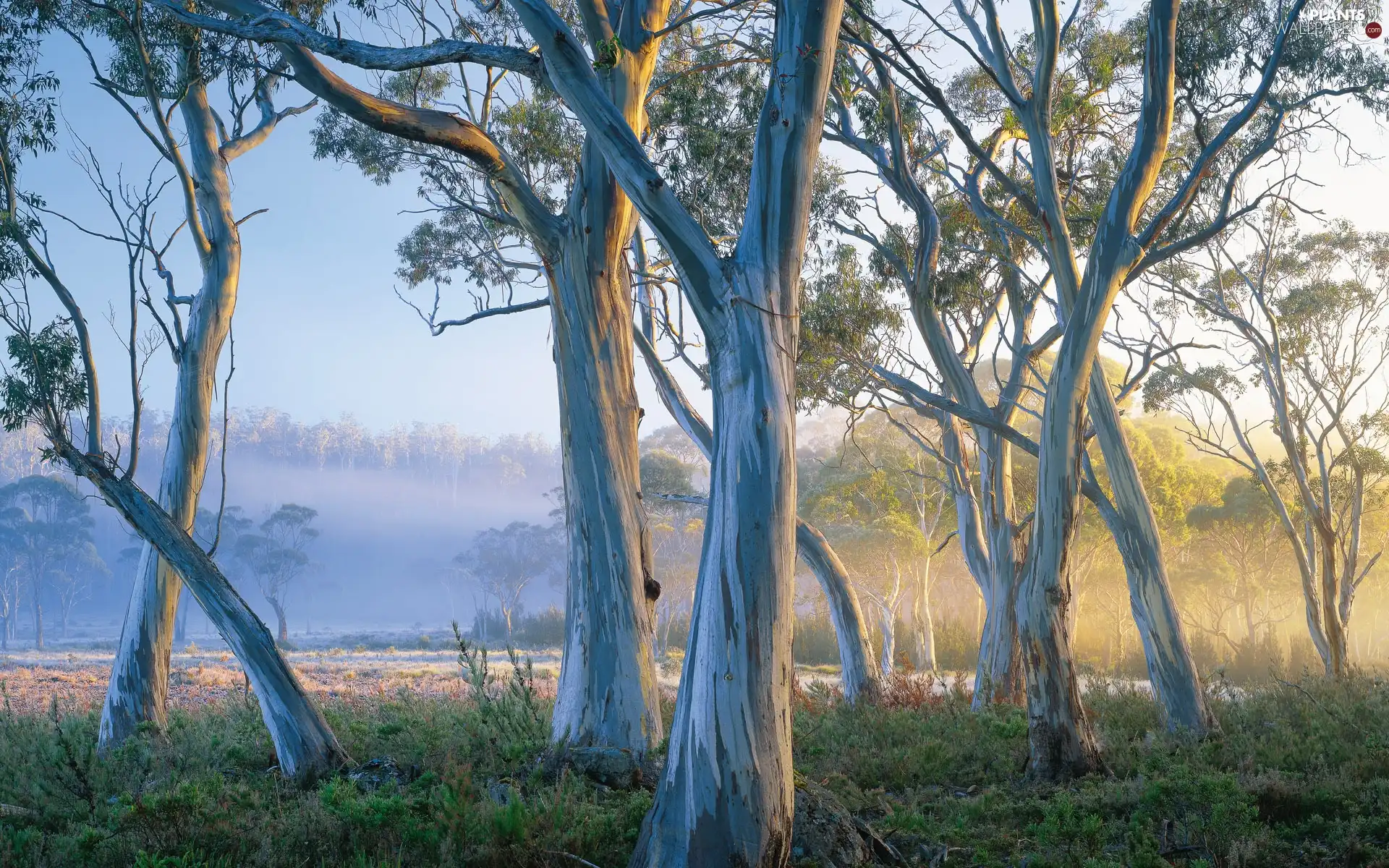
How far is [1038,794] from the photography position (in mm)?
5777

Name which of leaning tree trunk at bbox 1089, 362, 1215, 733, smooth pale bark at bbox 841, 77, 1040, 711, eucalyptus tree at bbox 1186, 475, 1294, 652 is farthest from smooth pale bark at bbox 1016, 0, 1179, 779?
eucalyptus tree at bbox 1186, 475, 1294, 652

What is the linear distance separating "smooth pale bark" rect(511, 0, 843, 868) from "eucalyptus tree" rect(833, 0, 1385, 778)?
10.00 feet

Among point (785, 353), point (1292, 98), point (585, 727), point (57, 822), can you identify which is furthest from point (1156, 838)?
→ point (1292, 98)

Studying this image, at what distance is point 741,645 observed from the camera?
3.77 meters

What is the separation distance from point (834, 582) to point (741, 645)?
7.49 metres

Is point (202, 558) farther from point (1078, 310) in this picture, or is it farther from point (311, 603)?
point (311, 603)

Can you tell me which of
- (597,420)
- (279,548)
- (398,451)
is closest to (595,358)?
(597,420)

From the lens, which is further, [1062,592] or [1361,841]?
[1062,592]

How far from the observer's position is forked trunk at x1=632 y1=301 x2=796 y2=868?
3.62 metres

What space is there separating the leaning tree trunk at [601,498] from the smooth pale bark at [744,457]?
8.24 feet

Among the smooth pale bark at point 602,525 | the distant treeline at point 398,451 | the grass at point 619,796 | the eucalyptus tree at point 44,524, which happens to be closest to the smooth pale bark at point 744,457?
the grass at point 619,796

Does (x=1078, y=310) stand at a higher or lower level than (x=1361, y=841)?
higher

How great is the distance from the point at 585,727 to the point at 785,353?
3.56 meters

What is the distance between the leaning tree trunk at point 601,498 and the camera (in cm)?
654
